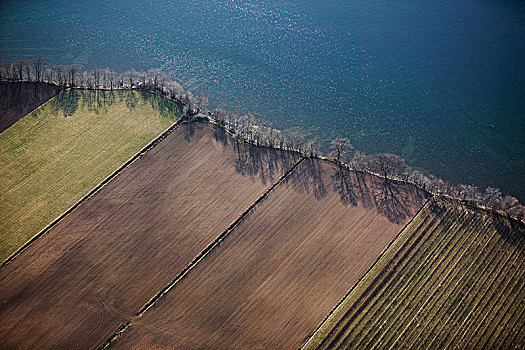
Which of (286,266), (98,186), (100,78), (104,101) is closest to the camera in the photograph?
(286,266)

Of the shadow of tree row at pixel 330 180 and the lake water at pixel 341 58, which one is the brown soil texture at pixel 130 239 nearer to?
the shadow of tree row at pixel 330 180

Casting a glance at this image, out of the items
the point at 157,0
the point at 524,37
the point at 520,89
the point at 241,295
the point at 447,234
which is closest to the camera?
the point at 241,295

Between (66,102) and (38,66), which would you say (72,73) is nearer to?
(38,66)

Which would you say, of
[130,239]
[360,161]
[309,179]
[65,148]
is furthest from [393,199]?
[65,148]

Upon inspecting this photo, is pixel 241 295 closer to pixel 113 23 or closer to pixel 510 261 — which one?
pixel 510 261

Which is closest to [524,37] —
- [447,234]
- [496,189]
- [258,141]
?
[496,189]

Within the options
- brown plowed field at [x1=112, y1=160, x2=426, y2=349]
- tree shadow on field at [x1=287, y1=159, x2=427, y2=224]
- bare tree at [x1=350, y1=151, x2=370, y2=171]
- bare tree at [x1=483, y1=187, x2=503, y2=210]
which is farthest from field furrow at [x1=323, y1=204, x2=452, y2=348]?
bare tree at [x1=350, y1=151, x2=370, y2=171]

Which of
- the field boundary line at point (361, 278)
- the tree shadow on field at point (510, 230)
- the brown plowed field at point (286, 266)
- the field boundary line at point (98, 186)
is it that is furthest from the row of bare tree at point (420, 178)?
the field boundary line at point (98, 186)
